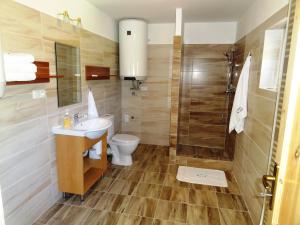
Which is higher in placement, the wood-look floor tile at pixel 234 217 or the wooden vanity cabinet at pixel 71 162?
the wooden vanity cabinet at pixel 71 162

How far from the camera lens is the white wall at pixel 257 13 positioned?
75.0 inches

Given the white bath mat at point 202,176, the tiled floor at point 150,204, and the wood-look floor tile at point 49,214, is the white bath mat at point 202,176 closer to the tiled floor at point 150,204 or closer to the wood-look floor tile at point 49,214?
the tiled floor at point 150,204

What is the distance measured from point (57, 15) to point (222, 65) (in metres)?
2.80

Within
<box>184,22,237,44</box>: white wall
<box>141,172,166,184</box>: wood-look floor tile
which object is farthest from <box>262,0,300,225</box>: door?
<box>184,22,237,44</box>: white wall

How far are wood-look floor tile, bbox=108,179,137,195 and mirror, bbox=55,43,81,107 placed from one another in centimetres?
121

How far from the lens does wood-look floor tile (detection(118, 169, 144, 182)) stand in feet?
9.64

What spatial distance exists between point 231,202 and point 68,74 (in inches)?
97.8

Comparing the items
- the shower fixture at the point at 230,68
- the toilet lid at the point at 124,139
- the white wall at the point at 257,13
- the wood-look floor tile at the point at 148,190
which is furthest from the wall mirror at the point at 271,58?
the toilet lid at the point at 124,139

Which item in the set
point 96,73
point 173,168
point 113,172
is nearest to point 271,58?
point 173,168

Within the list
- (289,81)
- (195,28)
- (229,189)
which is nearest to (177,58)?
(195,28)

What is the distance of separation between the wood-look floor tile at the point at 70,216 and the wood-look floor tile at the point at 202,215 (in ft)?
3.58

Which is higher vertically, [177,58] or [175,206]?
[177,58]

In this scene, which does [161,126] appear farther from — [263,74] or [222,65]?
[263,74]

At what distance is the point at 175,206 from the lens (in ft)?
7.69
